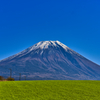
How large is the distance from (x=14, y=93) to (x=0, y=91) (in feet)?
5.83

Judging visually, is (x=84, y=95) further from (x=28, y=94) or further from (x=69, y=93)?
(x=28, y=94)

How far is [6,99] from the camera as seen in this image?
55.2 ft

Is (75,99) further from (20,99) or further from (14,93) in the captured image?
(14,93)

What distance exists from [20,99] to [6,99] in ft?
4.32

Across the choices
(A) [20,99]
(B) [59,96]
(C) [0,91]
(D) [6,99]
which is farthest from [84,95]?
(C) [0,91]

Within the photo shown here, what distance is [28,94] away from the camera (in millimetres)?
18891

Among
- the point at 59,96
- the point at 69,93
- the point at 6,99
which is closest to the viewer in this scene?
the point at 6,99

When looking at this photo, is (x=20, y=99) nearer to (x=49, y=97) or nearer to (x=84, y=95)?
(x=49, y=97)

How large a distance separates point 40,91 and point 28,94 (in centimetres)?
181

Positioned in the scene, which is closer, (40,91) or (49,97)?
(49,97)

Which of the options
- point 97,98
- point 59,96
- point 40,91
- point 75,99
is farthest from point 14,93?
point 97,98

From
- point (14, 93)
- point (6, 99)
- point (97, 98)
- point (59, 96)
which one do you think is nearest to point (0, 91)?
point (14, 93)

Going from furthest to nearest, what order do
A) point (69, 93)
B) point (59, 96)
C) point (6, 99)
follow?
point (69, 93) → point (59, 96) → point (6, 99)

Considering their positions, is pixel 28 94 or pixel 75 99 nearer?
pixel 75 99
